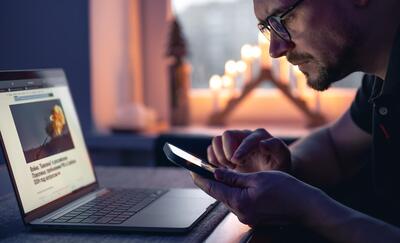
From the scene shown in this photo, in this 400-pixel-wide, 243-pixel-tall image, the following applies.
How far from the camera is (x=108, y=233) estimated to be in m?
0.85

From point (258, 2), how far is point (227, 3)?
126 cm

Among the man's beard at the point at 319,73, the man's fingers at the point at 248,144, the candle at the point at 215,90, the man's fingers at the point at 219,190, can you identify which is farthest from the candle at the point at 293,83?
the man's fingers at the point at 219,190

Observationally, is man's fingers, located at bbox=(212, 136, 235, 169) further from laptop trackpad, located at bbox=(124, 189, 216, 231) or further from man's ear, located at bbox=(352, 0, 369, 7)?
man's ear, located at bbox=(352, 0, 369, 7)

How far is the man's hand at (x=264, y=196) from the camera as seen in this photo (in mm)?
840

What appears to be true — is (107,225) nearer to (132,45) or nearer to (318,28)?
(318,28)

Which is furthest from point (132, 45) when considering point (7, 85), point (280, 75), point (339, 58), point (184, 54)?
point (7, 85)

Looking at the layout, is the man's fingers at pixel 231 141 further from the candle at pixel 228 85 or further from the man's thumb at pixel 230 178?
the candle at pixel 228 85

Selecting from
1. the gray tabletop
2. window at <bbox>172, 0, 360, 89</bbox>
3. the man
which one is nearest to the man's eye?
the man

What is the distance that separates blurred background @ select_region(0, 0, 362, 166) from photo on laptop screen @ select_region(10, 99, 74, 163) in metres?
0.73

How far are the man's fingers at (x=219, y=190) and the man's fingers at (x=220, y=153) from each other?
30 centimetres

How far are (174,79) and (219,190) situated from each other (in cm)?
146

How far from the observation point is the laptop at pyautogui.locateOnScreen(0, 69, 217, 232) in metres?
0.90

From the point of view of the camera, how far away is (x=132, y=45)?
239 centimetres

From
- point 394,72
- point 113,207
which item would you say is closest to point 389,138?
point 394,72
